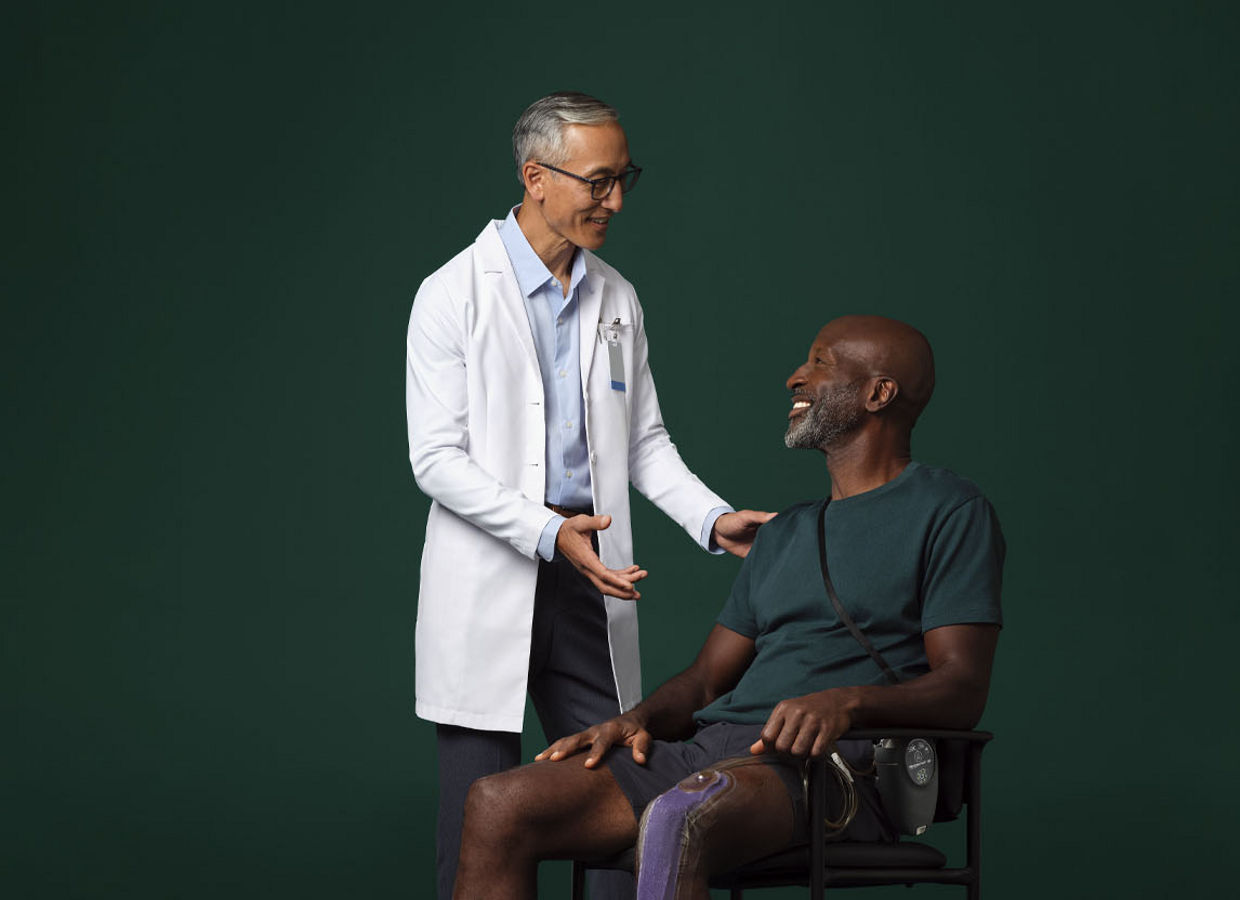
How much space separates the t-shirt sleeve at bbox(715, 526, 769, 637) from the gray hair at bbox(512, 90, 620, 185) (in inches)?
34.0

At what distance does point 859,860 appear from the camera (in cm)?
292

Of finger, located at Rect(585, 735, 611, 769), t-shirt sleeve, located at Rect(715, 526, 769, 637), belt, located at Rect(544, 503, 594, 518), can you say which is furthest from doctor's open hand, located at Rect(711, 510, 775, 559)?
finger, located at Rect(585, 735, 611, 769)

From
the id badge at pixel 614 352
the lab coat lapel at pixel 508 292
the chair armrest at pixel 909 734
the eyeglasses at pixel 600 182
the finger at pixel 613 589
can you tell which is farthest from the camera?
the id badge at pixel 614 352

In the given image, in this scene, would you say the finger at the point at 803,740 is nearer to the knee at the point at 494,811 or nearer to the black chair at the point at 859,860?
the black chair at the point at 859,860

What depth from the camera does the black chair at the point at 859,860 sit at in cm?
283

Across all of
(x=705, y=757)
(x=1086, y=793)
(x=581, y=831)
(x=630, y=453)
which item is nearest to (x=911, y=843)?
(x=705, y=757)

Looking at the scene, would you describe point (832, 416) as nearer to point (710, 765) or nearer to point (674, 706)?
point (674, 706)

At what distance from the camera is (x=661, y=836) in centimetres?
271

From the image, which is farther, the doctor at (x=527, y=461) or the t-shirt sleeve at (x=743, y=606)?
the doctor at (x=527, y=461)

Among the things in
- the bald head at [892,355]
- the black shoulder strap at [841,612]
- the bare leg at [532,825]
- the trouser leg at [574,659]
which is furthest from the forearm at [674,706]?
the bald head at [892,355]

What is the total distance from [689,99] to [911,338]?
3.54 m

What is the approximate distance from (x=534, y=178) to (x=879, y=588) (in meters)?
1.12

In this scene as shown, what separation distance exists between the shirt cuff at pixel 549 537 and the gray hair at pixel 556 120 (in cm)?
70

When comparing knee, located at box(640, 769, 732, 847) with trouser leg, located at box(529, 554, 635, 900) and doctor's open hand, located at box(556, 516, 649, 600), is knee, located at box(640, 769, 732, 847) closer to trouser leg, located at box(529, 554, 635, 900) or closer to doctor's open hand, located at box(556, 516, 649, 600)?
doctor's open hand, located at box(556, 516, 649, 600)
